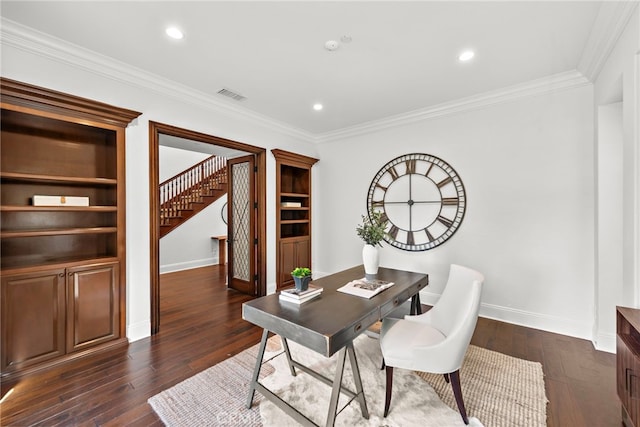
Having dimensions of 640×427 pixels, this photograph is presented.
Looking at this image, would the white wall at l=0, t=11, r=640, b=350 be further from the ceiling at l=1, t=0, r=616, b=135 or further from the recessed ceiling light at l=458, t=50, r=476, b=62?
the recessed ceiling light at l=458, t=50, r=476, b=62

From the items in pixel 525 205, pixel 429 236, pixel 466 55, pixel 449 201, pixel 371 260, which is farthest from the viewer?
pixel 429 236

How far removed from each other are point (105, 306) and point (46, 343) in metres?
0.45

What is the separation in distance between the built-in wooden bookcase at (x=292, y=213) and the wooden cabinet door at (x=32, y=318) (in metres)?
2.63

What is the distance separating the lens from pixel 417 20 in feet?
6.77

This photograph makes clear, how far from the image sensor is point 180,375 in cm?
224

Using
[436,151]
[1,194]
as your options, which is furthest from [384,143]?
[1,194]

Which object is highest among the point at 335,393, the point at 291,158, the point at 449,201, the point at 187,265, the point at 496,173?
the point at 291,158

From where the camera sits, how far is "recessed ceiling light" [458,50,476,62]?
2467 mm

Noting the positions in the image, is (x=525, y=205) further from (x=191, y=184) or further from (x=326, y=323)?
(x=191, y=184)

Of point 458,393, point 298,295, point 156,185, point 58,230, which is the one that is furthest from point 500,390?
point 58,230

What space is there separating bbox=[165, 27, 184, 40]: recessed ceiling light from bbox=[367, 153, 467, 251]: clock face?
3.08m

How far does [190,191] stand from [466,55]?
6295 mm

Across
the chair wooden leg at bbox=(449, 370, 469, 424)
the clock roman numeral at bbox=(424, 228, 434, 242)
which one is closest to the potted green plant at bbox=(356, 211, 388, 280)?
the chair wooden leg at bbox=(449, 370, 469, 424)

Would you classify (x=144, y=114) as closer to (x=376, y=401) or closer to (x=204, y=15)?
(x=204, y=15)
